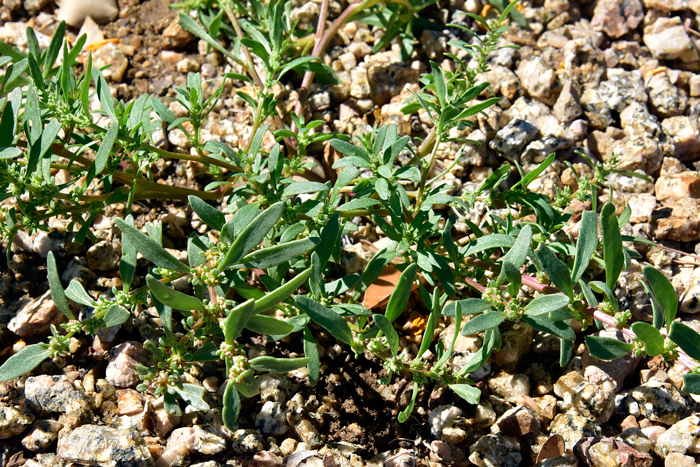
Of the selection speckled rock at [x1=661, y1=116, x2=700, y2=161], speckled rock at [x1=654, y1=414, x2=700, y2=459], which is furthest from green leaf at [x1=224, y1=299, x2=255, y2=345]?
speckled rock at [x1=661, y1=116, x2=700, y2=161]

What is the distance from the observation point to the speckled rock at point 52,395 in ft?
7.55

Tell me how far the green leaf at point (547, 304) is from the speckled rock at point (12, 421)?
203 cm

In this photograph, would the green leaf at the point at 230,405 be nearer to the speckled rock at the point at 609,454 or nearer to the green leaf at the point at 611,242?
the green leaf at the point at 611,242

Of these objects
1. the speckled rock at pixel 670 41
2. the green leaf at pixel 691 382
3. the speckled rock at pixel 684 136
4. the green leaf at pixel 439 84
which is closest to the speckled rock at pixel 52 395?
the green leaf at pixel 439 84

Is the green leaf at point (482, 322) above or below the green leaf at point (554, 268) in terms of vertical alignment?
below

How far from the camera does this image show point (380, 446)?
239cm

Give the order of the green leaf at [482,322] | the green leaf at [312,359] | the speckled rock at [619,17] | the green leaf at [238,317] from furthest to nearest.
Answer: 1. the speckled rock at [619,17]
2. the green leaf at [312,359]
3. the green leaf at [482,322]
4. the green leaf at [238,317]

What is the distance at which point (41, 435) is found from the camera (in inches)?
87.0

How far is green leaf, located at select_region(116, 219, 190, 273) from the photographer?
5.86 feet

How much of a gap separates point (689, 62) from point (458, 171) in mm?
1808

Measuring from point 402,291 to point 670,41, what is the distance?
9.30 feet

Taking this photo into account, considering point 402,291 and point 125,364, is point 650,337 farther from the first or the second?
point 125,364

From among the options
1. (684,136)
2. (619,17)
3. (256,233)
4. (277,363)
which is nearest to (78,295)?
(256,233)

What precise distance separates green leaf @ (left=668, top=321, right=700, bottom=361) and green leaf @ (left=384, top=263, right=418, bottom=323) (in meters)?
0.81
